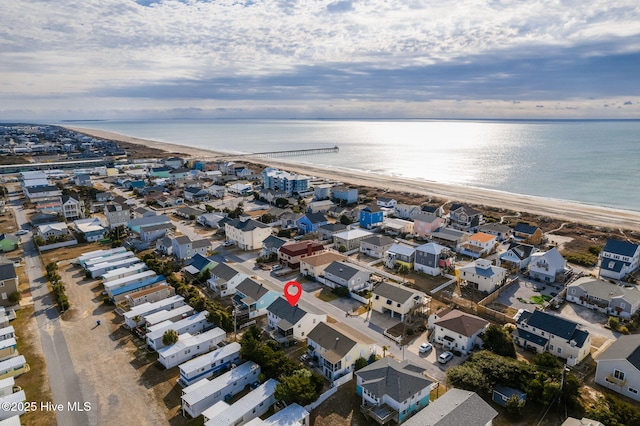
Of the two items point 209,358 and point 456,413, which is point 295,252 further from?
point 456,413

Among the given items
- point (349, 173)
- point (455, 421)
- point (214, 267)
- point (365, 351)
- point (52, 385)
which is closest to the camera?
point (455, 421)

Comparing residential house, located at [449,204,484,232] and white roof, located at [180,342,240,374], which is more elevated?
residential house, located at [449,204,484,232]

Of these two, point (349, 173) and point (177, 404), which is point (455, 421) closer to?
point (177, 404)

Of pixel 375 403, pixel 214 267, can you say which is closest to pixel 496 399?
pixel 375 403

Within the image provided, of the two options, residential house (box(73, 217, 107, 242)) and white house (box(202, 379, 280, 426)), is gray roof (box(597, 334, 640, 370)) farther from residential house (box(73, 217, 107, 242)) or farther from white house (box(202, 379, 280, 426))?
residential house (box(73, 217, 107, 242))

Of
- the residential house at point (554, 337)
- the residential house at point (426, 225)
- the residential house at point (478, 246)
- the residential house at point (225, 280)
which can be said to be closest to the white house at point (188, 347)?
the residential house at point (225, 280)

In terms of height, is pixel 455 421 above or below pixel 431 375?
above

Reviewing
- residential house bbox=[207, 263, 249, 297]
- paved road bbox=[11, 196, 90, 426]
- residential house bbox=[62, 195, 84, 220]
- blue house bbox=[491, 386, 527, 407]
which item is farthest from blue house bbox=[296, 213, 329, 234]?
residential house bbox=[62, 195, 84, 220]

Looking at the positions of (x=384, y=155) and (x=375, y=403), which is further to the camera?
Result: (x=384, y=155)

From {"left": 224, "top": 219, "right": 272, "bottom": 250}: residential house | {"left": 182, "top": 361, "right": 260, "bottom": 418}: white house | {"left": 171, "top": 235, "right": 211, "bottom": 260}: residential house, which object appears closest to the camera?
{"left": 182, "top": 361, "right": 260, "bottom": 418}: white house
